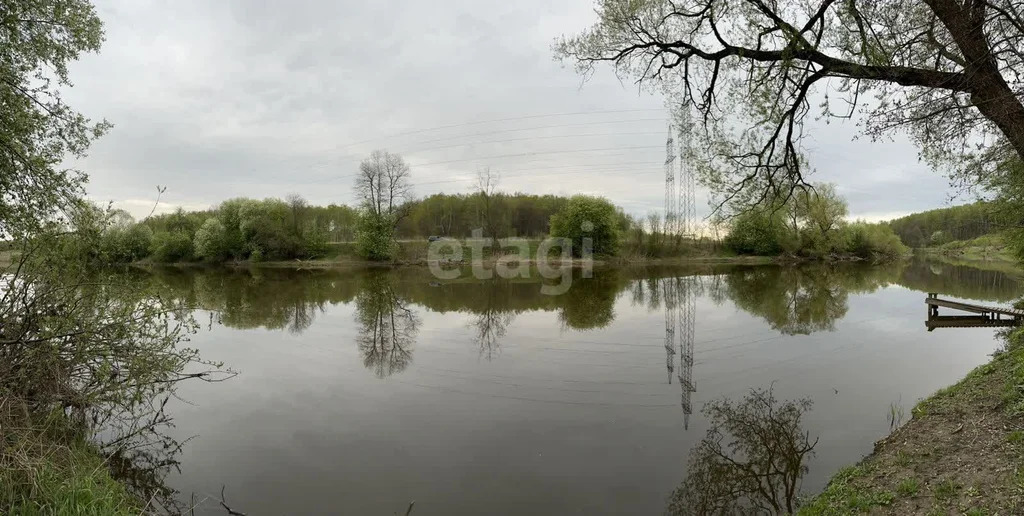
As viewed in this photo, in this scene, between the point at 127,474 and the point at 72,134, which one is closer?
the point at 127,474

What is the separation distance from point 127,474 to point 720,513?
7864 millimetres

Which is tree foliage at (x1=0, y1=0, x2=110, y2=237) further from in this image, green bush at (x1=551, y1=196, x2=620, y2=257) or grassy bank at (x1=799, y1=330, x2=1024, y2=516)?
green bush at (x1=551, y1=196, x2=620, y2=257)

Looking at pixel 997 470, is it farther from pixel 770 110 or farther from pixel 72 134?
pixel 72 134

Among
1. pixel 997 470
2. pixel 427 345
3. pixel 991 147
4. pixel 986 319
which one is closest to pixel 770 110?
pixel 991 147

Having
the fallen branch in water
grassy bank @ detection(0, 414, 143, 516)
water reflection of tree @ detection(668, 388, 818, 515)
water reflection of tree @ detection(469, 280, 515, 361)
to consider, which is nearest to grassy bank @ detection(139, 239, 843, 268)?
water reflection of tree @ detection(469, 280, 515, 361)

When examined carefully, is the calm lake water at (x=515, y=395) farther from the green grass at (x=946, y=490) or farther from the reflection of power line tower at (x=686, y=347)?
the green grass at (x=946, y=490)

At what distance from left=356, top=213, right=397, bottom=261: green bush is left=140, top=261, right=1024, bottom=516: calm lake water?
3576cm

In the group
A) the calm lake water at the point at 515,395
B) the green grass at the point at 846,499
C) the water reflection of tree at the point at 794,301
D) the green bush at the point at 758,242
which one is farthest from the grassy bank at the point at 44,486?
the green bush at the point at 758,242

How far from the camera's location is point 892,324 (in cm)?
1812

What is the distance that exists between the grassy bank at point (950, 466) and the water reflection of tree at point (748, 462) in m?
0.66

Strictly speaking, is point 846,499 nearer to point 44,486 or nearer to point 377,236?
point 44,486

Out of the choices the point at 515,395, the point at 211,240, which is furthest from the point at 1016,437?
the point at 211,240

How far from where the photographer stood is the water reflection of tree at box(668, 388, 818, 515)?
5961 millimetres

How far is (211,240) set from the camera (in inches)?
2404
